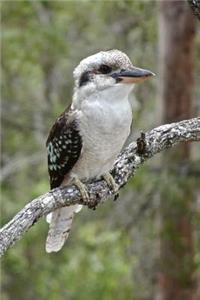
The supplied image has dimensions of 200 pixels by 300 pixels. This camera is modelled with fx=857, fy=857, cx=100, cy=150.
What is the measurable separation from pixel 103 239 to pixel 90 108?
12.6 ft

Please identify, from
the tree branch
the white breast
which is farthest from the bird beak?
the tree branch

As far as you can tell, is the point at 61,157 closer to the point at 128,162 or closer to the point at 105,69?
the point at 105,69

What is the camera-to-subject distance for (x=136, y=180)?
287 inches

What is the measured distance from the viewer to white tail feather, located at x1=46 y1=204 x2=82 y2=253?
4422 millimetres

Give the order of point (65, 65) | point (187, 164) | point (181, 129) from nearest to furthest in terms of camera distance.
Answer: point (181, 129) < point (187, 164) < point (65, 65)

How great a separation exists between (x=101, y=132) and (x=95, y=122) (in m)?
0.05

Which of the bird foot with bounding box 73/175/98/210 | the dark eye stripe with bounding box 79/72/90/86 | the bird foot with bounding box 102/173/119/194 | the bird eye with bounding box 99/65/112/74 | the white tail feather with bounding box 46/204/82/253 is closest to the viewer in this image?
the bird foot with bounding box 73/175/98/210

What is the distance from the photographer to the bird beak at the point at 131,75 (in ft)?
11.9

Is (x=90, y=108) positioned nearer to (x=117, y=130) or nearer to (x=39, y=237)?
(x=117, y=130)

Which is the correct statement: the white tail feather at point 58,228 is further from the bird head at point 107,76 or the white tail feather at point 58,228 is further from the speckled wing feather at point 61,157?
the bird head at point 107,76

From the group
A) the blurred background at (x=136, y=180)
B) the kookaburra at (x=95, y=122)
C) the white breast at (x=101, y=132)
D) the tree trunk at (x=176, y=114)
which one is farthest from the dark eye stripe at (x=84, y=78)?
the tree trunk at (x=176, y=114)

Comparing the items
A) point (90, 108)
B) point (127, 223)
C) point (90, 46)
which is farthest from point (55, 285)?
point (90, 108)

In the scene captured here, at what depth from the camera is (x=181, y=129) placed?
11.5 feet

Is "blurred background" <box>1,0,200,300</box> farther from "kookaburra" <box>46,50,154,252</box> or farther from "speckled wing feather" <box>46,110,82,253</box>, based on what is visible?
"kookaburra" <box>46,50,154,252</box>
